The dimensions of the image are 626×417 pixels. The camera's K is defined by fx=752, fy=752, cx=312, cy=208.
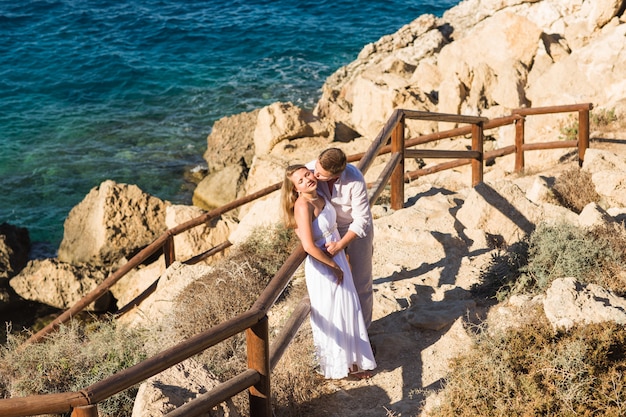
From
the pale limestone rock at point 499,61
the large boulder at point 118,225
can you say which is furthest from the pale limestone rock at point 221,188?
the pale limestone rock at point 499,61

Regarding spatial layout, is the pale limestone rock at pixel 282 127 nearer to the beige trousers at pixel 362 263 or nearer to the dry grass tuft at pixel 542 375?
the beige trousers at pixel 362 263

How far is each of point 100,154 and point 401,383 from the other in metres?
17.5

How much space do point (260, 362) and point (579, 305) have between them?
2067 millimetres

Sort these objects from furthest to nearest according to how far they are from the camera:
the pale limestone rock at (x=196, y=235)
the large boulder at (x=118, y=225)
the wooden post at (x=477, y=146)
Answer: the large boulder at (x=118, y=225)
the pale limestone rock at (x=196, y=235)
the wooden post at (x=477, y=146)

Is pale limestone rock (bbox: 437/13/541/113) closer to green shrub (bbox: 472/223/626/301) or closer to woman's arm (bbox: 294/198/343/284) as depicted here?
green shrub (bbox: 472/223/626/301)

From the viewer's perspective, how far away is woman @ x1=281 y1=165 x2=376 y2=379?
480cm

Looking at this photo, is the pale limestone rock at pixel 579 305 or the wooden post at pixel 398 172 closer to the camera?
the pale limestone rock at pixel 579 305

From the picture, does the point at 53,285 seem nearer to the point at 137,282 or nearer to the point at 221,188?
→ the point at 137,282

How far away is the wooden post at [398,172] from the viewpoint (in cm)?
784

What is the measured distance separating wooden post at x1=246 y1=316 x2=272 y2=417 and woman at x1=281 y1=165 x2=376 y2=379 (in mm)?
752

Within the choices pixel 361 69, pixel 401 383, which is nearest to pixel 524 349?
pixel 401 383

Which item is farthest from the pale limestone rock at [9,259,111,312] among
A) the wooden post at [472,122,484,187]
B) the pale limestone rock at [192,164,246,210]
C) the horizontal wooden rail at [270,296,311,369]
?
the horizontal wooden rail at [270,296,311,369]

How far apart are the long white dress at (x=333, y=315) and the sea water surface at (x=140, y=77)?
12254mm

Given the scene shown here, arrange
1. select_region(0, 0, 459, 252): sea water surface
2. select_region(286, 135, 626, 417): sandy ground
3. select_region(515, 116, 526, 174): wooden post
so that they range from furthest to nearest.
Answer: select_region(0, 0, 459, 252): sea water surface
select_region(515, 116, 526, 174): wooden post
select_region(286, 135, 626, 417): sandy ground
